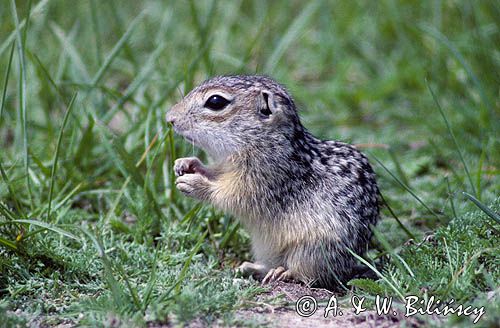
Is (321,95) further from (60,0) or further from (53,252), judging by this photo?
(53,252)

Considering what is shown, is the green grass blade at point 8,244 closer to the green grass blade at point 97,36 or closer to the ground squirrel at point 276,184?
the ground squirrel at point 276,184

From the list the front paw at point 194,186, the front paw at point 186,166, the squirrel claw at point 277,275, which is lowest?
the squirrel claw at point 277,275

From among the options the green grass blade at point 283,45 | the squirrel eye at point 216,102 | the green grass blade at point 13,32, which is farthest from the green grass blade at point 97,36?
the squirrel eye at point 216,102

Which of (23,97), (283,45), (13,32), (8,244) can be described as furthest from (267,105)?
(283,45)

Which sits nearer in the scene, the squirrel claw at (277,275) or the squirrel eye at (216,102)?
the squirrel claw at (277,275)

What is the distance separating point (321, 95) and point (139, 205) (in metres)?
3.45

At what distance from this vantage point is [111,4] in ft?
23.9

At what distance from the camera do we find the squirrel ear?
15.2 feet

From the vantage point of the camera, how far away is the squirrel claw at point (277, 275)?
14.5ft

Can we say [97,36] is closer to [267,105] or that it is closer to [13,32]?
[13,32]

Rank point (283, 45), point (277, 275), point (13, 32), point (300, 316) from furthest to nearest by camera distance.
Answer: point (283, 45)
point (13, 32)
point (277, 275)
point (300, 316)

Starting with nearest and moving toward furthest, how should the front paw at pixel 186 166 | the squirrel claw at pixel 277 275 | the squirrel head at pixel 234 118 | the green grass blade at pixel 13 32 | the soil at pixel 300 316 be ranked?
the soil at pixel 300 316 < the squirrel claw at pixel 277 275 < the squirrel head at pixel 234 118 < the front paw at pixel 186 166 < the green grass blade at pixel 13 32

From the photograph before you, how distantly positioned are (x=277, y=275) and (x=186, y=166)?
0.96 meters

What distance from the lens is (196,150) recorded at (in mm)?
5477
